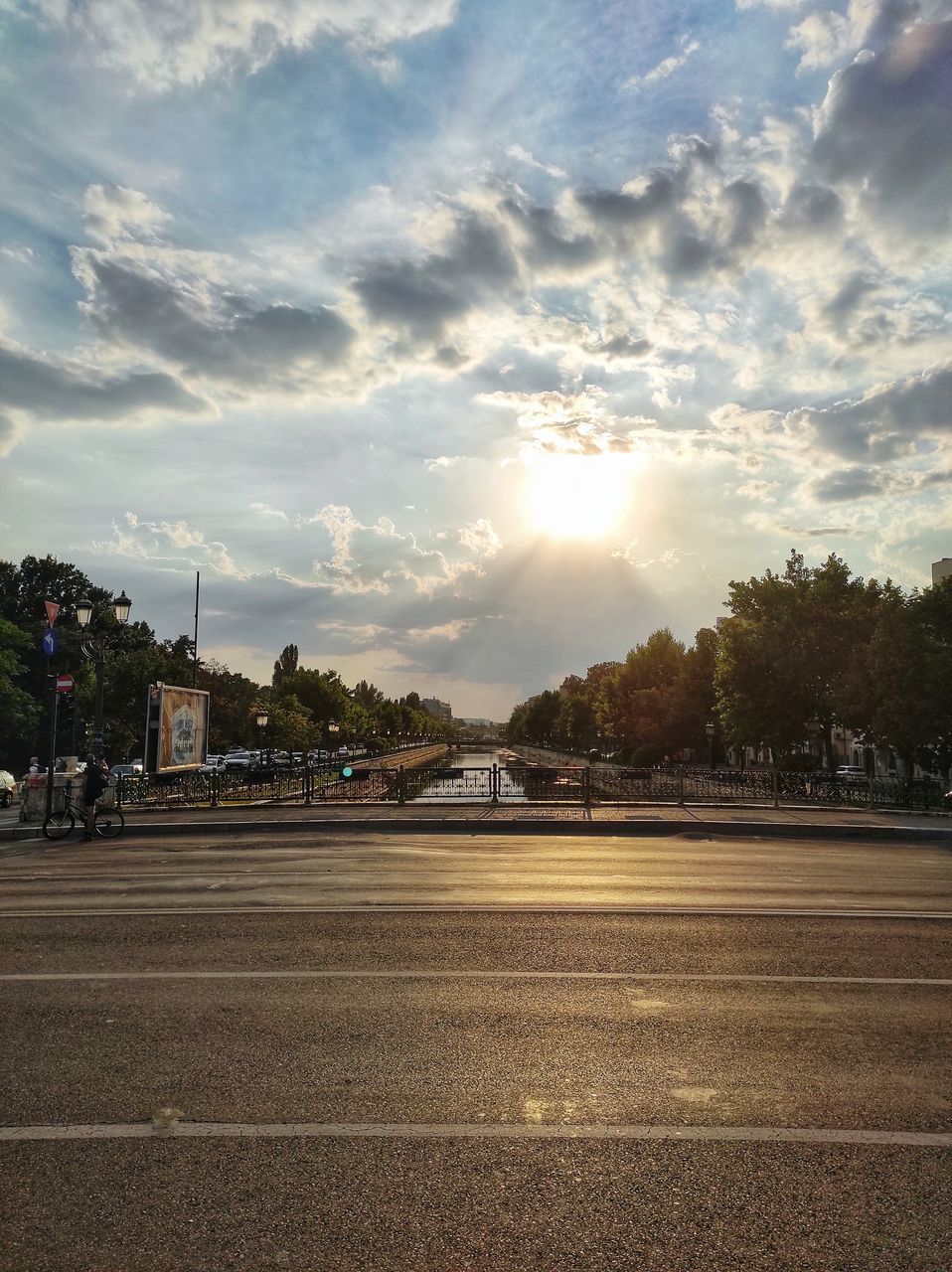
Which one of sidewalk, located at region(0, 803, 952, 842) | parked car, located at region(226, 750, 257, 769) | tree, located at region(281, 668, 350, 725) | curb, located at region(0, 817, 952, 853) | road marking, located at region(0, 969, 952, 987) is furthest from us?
tree, located at region(281, 668, 350, 725)

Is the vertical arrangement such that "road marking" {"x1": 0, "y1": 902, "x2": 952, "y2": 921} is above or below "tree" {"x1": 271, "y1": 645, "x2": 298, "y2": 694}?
below

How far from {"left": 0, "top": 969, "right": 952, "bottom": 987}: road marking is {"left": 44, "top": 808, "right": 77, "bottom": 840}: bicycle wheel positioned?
13203mm

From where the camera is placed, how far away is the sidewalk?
2042cm

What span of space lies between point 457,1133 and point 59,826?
710 inches

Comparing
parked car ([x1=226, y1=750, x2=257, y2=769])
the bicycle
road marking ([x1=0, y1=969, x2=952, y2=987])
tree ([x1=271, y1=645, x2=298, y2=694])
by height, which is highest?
tree ([x1=271, y1=645, x2=298, y2=694])

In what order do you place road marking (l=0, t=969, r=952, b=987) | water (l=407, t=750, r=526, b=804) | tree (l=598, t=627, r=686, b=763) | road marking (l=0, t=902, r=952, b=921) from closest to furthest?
road marking (l=0, t=969, r=952, b=987) → road marking (l=0, t=902, r=952, b=921) → water (l=407, t=750, r=526, b=804) → tree (l=598, t=627, r=686, b=763)

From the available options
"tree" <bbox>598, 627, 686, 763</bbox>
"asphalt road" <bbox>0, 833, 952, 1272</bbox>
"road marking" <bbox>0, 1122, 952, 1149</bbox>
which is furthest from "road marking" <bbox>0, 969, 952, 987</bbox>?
"tree" <bbox>598, 627, 686, 763</bbox>

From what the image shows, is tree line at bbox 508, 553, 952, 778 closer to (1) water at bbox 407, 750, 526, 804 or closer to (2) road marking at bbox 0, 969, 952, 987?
(1) water at bbox 407, 750, 526, 804

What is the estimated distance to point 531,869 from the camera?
14188mm

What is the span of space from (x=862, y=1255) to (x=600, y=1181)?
112 cm

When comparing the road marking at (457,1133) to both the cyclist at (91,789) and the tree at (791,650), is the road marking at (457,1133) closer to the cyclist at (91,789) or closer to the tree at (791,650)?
the cyclist at (91,789)

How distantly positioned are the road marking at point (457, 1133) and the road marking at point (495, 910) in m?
5.62

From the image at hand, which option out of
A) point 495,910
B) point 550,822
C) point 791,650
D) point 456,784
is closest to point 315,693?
point 791,650

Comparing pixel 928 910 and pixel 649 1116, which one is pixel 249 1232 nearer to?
pixel 649 1116
